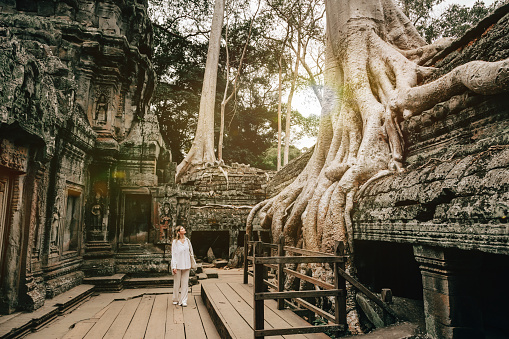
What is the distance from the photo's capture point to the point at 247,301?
420cm

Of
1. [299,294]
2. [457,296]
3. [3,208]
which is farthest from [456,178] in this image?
[3,208]

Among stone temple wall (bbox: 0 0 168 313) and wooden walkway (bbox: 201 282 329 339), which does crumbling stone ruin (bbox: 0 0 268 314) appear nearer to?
stone temple wall (bbox: 0 0 168 313)

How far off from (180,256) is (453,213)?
3.87 m

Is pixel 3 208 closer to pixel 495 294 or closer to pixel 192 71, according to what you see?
pixel 495 294

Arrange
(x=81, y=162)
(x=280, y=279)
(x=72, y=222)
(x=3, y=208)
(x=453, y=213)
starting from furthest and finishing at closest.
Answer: (x=81, y=162), (x=72, y=222), (x=3, y=208), (x=280, y=279), (x=453, y=213)

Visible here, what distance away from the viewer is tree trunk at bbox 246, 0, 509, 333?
4.09 meters

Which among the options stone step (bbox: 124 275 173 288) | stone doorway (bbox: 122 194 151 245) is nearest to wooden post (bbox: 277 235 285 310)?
stone step (bbox: 124 275 173 288)

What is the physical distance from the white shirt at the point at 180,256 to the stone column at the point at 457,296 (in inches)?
138

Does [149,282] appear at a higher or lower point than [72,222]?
lower

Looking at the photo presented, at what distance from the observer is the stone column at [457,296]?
2617 millimetres

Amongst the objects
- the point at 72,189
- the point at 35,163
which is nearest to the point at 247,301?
the point at 35,163

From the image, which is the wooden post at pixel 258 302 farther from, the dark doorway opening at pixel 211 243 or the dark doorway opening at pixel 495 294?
the dark doorway opening at pixel 211 243

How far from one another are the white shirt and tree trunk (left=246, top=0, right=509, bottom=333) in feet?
5.09

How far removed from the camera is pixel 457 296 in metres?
2.64
